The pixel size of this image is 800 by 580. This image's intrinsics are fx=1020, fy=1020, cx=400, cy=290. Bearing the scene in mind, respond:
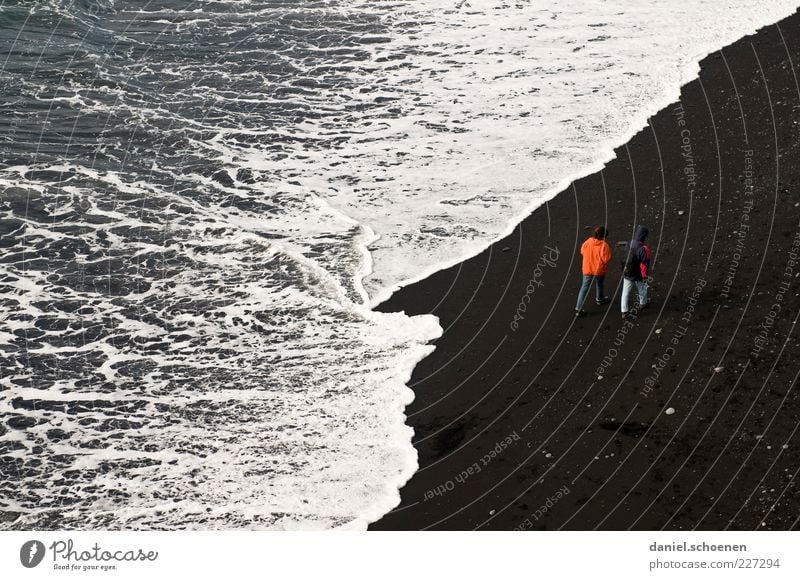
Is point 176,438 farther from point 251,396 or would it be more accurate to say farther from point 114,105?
point 114,105

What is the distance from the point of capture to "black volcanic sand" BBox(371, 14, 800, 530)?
16.2 m

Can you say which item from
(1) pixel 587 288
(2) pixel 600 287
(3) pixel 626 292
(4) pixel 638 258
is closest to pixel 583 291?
(1) pixel 587 288

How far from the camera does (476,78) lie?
1291 inches

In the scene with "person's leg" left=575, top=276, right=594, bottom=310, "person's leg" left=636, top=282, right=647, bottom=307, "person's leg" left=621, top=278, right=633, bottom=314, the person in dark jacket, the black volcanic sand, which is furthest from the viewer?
"person's leg" left=575, top=276, right=594, bottom=310

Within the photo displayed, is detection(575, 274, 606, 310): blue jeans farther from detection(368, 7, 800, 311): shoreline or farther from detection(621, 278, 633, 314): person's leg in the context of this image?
detection(368, 7, 800, 311): shoreline

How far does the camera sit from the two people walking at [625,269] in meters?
19.6

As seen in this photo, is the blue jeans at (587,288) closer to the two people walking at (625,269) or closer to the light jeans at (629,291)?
the two people walking at (625,269)

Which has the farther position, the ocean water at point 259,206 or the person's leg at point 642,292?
the person's leg at point 642,292

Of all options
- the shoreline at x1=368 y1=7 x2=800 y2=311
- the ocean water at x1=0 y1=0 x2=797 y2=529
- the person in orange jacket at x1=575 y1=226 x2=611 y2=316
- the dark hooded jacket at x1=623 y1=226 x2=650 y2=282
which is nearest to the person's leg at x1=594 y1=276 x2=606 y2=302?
the person in orange jacket at x1=575 y1=226 x2=611 y2=316

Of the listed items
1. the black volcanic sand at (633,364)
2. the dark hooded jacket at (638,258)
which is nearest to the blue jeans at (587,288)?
the black volcanic sand at (633,364)

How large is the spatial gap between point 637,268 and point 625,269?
0.27 meters

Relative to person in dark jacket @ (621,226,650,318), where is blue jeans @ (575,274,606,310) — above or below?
below

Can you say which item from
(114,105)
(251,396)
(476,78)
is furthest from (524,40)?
(251,396)

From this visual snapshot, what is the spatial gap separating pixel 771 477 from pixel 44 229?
713 inches
